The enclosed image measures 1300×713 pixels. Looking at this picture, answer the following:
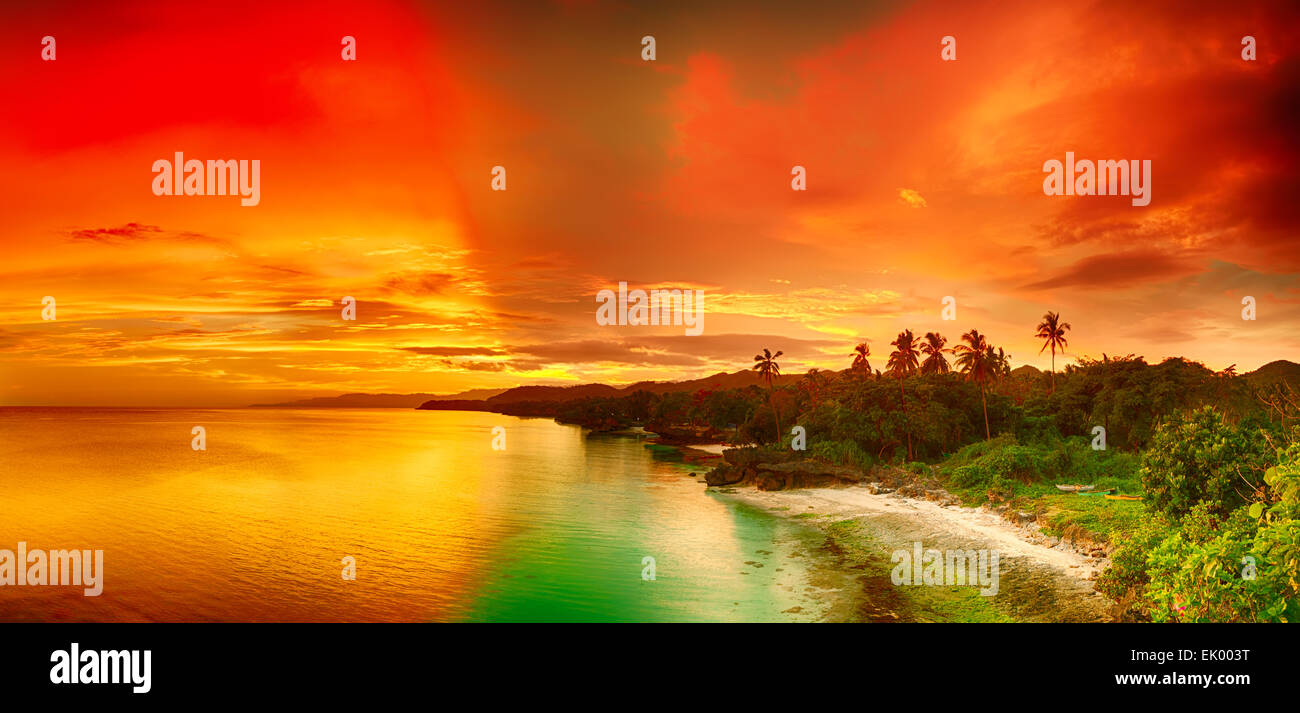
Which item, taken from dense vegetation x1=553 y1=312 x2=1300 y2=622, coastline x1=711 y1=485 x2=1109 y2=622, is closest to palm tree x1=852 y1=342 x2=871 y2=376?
dense vegetation x1=553 y1=312 x2=1300 y2=622

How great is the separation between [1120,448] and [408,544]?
5769 cm

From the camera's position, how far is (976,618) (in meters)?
21.7

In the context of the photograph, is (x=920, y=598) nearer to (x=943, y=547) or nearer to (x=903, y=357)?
(x=943, y=547)

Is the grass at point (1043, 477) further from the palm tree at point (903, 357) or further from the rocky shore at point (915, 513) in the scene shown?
the palm tree at point (903, 357)

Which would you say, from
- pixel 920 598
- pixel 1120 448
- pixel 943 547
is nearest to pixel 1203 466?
pixel 920 598

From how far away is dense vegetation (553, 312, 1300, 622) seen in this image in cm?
1274

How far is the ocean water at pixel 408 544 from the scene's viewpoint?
2788 cm

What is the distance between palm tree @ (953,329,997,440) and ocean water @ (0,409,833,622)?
27.8m

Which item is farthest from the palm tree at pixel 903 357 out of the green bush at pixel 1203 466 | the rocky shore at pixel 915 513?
the green bush at pixel 1203 466

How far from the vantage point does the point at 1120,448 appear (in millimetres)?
55156

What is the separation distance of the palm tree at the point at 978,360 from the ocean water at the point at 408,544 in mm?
27818
